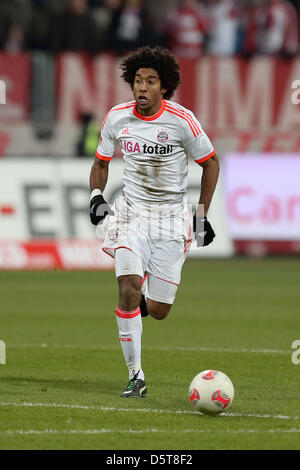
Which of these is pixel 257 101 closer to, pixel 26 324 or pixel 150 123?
pixel 26 324

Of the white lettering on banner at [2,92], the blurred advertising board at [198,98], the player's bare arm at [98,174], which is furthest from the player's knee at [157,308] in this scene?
the blurred advertising board at [198,98]

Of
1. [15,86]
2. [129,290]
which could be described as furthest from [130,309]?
[15,86]

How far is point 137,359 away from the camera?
7523 millimetres

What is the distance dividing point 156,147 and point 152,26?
558 inches

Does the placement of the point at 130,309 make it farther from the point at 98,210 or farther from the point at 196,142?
the point at 196,142

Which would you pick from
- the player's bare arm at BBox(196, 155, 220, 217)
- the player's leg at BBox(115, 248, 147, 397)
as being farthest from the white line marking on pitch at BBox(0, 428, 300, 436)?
the player's bare arm at BBox(196, 155, 220, 217)

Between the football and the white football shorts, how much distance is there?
→ 118 centimetres

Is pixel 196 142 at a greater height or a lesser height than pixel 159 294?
greater

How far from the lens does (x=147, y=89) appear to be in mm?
7617

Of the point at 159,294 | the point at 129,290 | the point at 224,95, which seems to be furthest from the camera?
the point at 224,95

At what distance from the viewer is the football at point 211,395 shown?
21.7 feet

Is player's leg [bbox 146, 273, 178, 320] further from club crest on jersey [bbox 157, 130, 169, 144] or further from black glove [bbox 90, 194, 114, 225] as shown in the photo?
club crest on jersey [bbox 157, 130, 169, 144]

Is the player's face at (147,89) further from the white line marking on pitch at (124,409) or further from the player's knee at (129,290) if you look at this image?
the white line marking on pitch at (124,409)

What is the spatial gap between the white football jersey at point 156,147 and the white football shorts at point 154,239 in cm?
9
